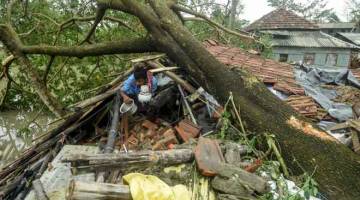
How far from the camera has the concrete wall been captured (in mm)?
20641

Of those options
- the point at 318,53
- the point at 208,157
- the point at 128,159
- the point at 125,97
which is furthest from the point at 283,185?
the point at 318,53

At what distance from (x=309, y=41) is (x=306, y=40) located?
0.27 meters

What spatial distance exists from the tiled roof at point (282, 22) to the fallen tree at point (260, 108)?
18.9 metres

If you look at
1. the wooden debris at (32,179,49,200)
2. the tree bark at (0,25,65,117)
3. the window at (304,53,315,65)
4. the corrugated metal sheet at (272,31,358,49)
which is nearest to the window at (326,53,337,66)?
the corrugated metal sheet at (272,31,358,49)

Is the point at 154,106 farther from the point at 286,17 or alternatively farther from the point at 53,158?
the point at 286,17

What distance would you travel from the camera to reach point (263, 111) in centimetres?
417

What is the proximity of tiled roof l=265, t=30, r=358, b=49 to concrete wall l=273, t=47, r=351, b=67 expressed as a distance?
329 millimetres

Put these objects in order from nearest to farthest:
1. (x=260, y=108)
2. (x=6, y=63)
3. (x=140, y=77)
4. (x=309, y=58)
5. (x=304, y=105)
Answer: (x=260, y=108) < (x=140, y=77) < (x=304, y=105) < (x=6, y=63) < (x=309, y=58)

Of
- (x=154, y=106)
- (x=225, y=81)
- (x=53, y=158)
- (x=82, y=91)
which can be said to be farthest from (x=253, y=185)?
(x=82, y=91)

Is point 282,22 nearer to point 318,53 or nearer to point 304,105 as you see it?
point 318,53

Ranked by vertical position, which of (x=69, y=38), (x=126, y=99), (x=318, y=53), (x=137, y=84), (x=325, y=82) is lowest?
(x=318, y=53)

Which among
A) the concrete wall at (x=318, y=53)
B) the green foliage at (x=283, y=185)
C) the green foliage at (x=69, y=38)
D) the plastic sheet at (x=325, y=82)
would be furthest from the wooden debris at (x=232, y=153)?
the concrete wall at (x=318, y=53)

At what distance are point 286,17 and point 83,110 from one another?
66.2 feet

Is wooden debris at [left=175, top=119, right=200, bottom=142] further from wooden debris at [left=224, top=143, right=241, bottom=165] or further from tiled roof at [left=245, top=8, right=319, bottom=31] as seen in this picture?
tiled roof at [left=245, top=8, right=319, bottom=31]
